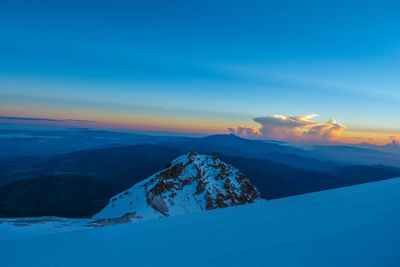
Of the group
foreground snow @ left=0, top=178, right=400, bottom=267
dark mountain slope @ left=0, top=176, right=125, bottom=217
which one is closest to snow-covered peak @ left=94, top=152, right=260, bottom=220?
foreground snow @ left=0, top=178, right=400, bottom=267

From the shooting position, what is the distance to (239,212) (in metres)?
2.00

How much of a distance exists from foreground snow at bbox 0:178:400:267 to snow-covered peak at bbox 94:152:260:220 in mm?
46566

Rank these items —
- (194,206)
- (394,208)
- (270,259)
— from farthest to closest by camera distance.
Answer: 1. (194,206)
2. (394,208)
3. (270,259)

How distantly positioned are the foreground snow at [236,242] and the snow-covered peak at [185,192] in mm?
46566

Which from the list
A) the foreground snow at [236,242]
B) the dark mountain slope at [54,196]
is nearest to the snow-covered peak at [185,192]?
the foreground snow at [236,242]

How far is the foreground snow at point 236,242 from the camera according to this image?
1.08 m

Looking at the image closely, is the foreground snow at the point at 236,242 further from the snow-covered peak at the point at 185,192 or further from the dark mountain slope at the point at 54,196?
the dark mountain slope at the point at 54,196

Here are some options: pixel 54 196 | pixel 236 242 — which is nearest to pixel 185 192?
pixel 236 242

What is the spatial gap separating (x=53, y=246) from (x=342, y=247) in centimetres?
170

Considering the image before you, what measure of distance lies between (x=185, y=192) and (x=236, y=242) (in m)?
63.3

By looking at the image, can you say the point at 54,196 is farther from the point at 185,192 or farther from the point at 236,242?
the point at 236,242

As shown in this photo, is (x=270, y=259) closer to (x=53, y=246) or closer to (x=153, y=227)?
(x=153, y=227)

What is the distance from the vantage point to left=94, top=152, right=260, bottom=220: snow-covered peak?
169 ft

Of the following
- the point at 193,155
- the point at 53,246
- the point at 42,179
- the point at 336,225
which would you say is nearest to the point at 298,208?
the point at 336,225
